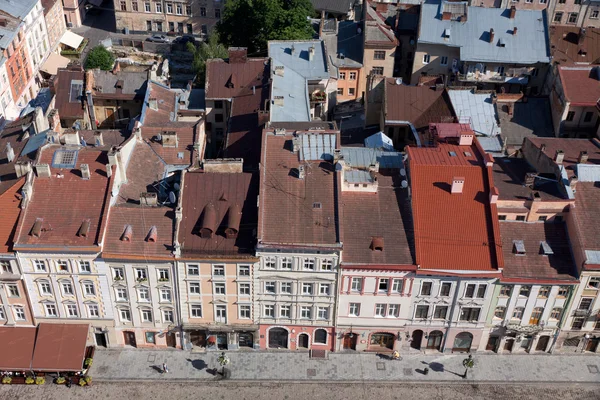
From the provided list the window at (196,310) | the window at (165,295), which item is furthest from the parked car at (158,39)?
the window at (196,310)

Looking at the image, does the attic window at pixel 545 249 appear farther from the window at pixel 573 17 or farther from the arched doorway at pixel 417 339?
the window at pixel 573 17

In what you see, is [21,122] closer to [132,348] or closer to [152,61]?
[132,348]

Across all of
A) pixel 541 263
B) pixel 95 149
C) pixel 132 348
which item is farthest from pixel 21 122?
pixel 541 263

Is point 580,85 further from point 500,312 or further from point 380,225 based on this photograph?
point 380,225

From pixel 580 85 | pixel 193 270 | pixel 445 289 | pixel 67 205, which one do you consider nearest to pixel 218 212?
pixel 193 270

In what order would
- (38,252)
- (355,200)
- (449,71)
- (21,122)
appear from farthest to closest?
(449,71) < (21,122) < (355,200) < (38,252)

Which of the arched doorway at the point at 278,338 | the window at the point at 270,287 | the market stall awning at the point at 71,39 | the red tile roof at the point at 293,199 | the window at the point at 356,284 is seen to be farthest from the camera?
the market stall awning at the point at 71,39
